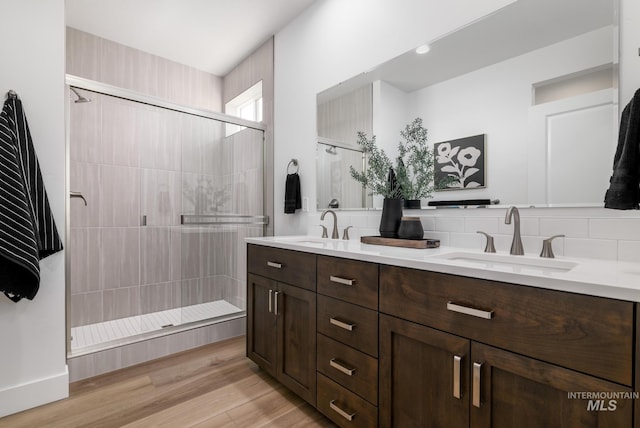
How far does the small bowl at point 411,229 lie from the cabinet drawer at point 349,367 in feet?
2.09

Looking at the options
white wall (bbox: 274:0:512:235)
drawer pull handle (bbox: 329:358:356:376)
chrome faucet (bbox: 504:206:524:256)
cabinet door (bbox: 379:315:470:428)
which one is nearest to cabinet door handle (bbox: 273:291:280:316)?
drawer pull handle (bbox: 329:358:356:376)

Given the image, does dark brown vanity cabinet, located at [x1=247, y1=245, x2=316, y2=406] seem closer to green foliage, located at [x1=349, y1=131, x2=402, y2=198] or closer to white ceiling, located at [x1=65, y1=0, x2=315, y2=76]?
green foliage, located at [x1=349, y1=131, x2=402, y2=198]

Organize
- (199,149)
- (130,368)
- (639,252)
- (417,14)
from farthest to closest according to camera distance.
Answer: (199,149) < (130,368) < (417,14) < (639,252)

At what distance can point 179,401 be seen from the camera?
5.60 feet

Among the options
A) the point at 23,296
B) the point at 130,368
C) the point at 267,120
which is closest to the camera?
the point at 23,296

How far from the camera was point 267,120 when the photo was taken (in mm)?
2912

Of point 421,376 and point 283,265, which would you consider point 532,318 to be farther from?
point 283,265

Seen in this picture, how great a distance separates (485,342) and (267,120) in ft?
8.36

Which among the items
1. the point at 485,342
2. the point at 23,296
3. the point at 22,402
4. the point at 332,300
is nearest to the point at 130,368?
the point at 22,402

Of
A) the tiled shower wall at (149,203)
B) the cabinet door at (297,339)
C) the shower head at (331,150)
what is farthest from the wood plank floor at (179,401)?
the shower head at (331,150)

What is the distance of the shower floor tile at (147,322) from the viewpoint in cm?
225

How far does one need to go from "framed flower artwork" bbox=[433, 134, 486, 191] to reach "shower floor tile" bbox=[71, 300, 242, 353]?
1992 mm

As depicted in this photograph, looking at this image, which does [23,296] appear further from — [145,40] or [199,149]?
[145,40]

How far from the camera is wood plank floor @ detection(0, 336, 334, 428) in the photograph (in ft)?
5.04
